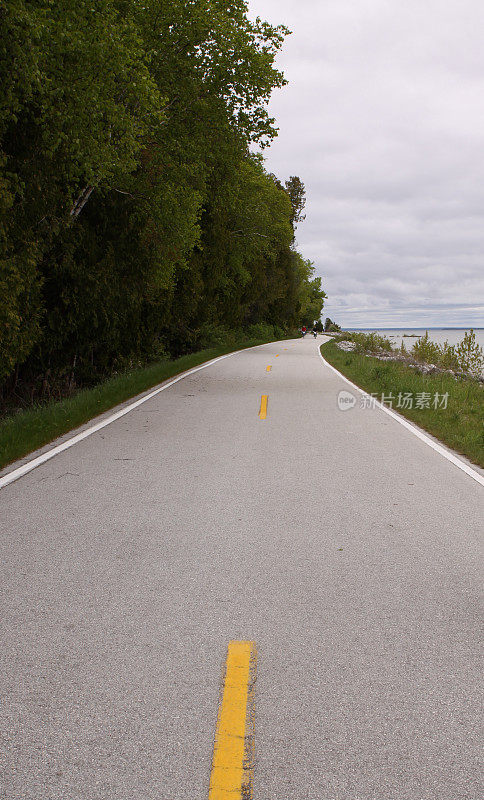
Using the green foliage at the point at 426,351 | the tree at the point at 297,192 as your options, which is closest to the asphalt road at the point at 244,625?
the green foliage at the point at 426,351

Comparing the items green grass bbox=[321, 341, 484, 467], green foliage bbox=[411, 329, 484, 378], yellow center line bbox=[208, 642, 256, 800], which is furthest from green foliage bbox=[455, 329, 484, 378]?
yellow center line bbox=[208, 642, 256, 800]

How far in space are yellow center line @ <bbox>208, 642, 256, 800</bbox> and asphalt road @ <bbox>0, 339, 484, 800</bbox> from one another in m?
0.04

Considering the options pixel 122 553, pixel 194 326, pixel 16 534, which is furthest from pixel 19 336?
pixel 194 326

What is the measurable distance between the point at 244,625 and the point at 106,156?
920 centimetres

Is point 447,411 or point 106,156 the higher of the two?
point 106,156

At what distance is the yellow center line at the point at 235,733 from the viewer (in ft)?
7.77

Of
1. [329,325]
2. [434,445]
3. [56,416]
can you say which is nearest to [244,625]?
[434,445]

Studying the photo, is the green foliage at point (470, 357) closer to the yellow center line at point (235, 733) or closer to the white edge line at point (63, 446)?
the white edge line at point (63, 446)

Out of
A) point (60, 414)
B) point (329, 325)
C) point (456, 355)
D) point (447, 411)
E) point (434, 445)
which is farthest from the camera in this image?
point (329, 325)

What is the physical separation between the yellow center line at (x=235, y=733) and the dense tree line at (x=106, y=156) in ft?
Answer: 23.6

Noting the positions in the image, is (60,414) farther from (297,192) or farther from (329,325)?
(329,325)

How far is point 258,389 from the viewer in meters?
16.2

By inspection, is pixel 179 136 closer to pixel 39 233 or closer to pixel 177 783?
pixel 39 233

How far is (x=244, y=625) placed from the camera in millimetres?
3594
